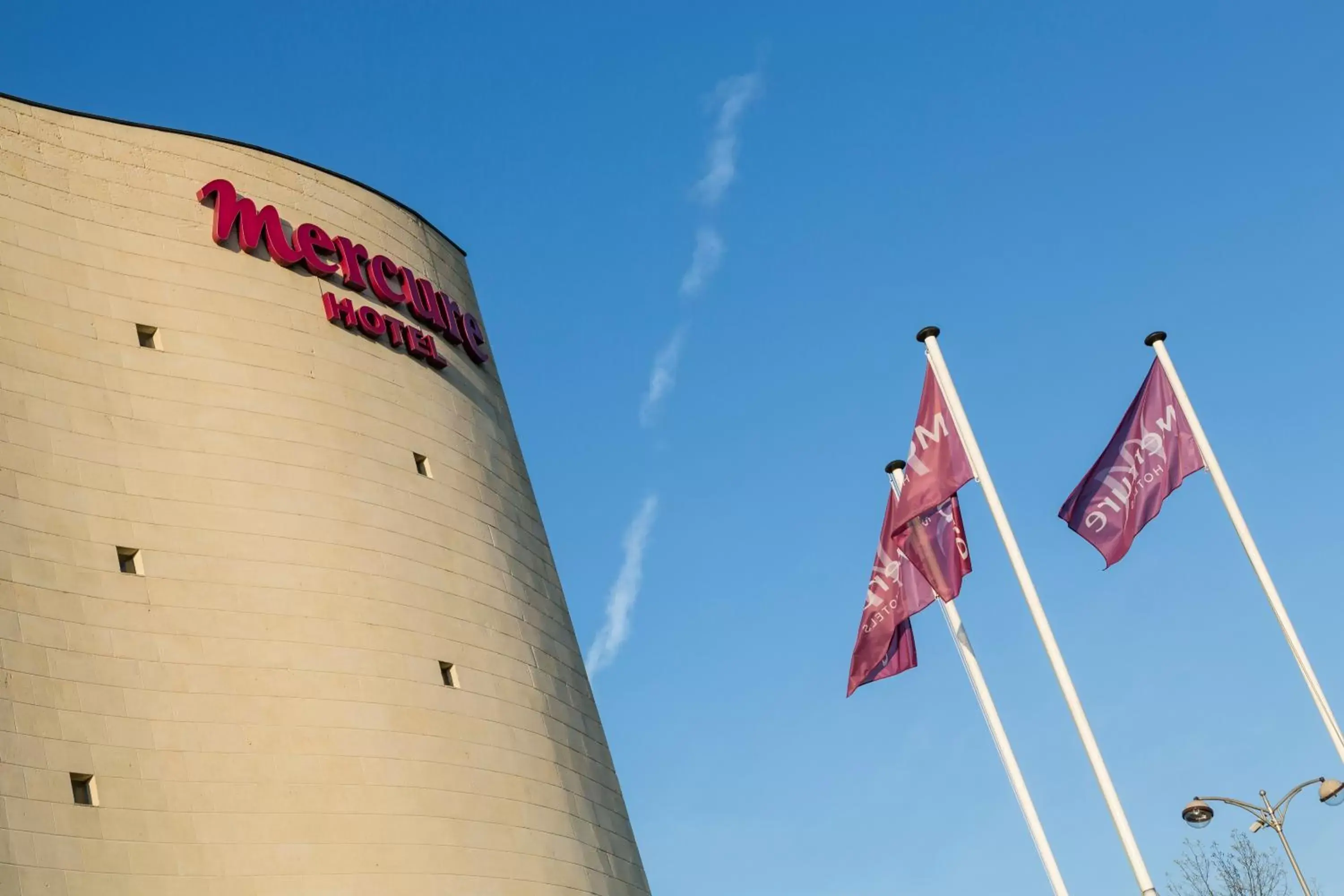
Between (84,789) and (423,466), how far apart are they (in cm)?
1019

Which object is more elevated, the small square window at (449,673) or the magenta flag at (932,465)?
the small square window at (449,673)

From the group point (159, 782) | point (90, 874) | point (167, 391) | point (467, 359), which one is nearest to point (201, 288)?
point (167, 391)

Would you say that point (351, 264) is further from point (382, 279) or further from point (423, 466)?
point (423, 466)

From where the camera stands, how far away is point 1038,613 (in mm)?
20984

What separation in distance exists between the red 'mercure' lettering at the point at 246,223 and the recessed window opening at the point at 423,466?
436 cm

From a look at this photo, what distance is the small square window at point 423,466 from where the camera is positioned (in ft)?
95.0

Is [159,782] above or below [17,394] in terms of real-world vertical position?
below

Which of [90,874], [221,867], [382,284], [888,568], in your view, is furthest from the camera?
[382,284]

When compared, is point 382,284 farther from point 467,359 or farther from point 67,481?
point 67,481

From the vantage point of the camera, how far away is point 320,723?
23719 mm

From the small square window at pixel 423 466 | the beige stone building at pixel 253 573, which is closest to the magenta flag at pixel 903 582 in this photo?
the beige stone building at pixel 253 573

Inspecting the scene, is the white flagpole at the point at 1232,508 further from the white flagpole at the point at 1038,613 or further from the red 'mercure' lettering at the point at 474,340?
the red 'mercure' lettering at the point at 474,340

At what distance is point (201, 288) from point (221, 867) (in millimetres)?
10493

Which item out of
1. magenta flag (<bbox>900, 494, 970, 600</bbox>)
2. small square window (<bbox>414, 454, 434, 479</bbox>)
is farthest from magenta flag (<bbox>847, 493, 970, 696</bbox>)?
small square window (<bbox>414, 454, 434, 479</bbox>)
